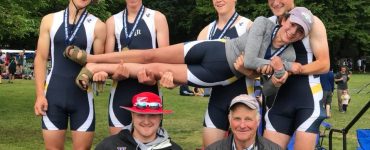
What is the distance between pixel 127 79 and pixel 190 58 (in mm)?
648

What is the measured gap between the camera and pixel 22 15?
11.1 meters

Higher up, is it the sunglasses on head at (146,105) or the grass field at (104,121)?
the sunglasses on head at (146,105)

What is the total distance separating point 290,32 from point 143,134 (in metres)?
1.41

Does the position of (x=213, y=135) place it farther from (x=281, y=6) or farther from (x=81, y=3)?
(x=81, y=3)

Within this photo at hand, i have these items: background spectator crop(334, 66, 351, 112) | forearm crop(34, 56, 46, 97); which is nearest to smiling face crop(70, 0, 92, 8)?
forearm crop(34, 56, 46, 97)

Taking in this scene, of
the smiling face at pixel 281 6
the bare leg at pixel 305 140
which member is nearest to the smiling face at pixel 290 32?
the smiling face at pixel 281 6

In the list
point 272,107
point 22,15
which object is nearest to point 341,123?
point 22,15

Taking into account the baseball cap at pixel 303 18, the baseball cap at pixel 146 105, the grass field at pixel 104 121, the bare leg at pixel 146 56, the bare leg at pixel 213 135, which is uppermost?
the baseball cap at pixel 303 18

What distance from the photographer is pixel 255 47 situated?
4133mm

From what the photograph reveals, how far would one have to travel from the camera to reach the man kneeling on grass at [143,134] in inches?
157

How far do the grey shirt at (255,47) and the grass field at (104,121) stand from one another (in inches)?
178

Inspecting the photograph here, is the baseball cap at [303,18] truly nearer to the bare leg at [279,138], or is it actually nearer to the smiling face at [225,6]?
the smiling face at [225,6]

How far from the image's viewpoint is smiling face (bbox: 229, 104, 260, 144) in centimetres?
385

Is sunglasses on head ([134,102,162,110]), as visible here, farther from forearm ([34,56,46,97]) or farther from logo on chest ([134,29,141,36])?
forearm ([34,56,46,97])
